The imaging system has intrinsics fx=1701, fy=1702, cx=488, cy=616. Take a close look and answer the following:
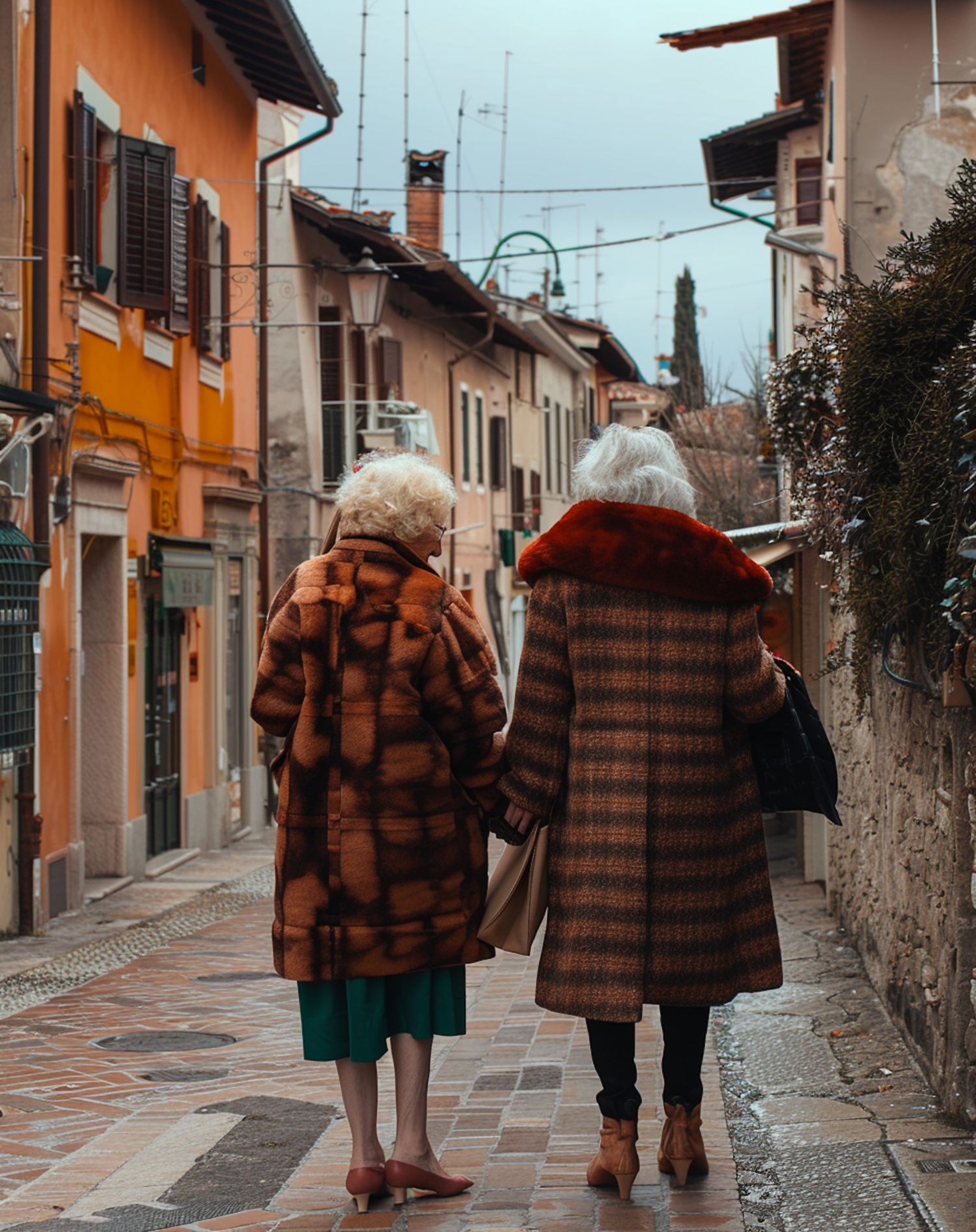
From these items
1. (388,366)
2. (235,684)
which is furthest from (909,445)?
(388,366)

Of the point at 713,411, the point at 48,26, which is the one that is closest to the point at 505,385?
the point at 713,411

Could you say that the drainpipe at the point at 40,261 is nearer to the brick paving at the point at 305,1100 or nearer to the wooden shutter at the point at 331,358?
the brick paving at the point at 305,1100

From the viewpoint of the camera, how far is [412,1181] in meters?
4.34

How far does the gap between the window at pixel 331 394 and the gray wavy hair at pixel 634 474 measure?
54.6 feet

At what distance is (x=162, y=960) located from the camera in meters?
9.47

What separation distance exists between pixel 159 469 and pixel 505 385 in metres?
21.5

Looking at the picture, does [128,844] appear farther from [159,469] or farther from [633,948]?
[633,948]

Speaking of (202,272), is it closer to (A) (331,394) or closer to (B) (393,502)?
(A) (331,394)

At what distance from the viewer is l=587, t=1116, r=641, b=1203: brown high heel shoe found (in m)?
4.27

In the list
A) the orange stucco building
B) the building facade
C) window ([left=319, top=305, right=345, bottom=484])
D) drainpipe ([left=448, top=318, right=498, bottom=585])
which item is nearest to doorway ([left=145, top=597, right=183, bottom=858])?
the orange stucco building

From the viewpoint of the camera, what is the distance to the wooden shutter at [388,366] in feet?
74.7

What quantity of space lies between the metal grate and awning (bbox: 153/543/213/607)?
11.9ft

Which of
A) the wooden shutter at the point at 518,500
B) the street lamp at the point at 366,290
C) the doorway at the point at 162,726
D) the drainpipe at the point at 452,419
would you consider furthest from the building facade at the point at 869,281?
the wooden shutter at the point at 518,500

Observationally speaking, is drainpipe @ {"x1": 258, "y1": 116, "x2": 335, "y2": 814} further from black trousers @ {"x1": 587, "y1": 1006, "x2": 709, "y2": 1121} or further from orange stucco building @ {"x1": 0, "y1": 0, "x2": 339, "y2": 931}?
black trousers @ {"x1": 587, "y1": 1006, "x2": 709, "y2": 1121}
